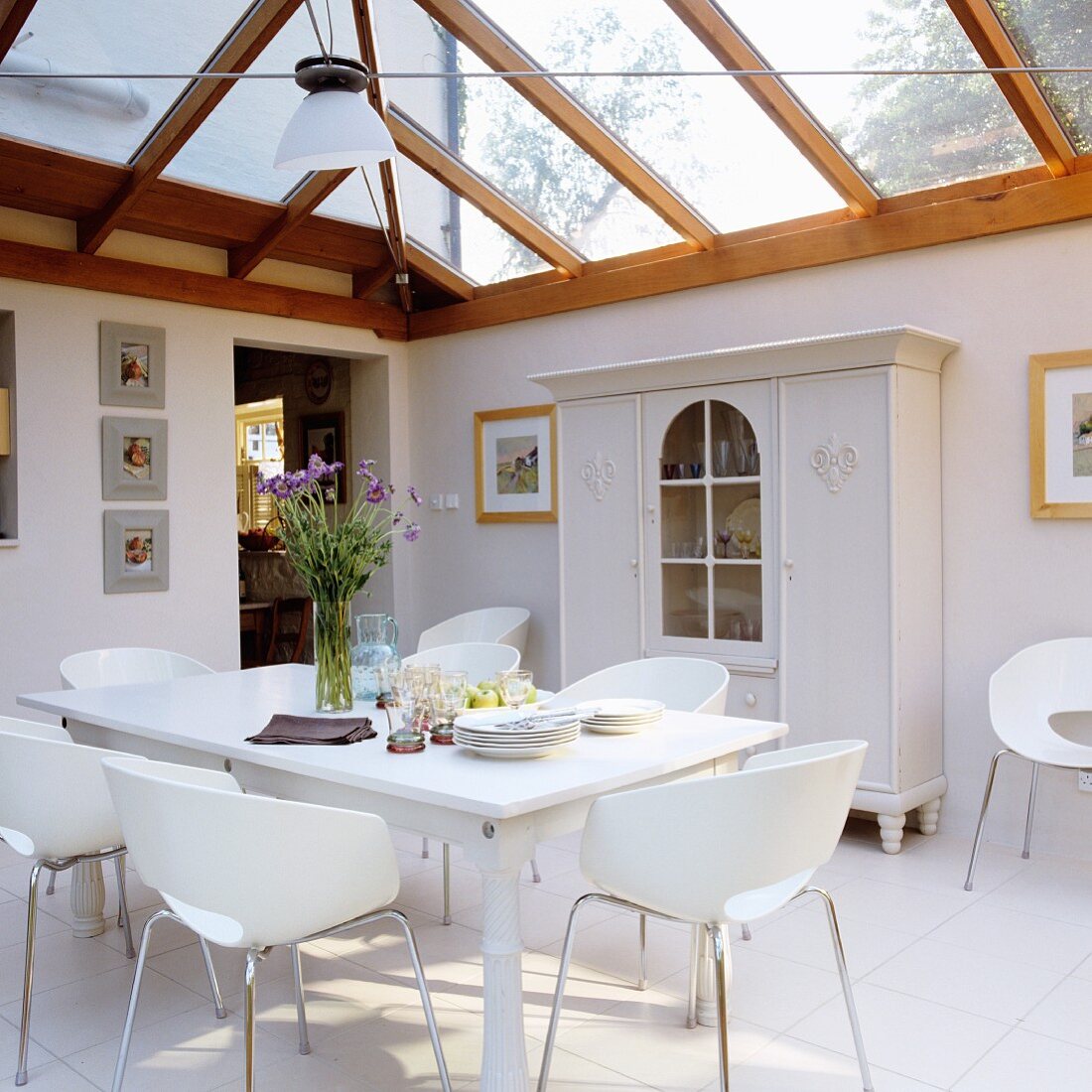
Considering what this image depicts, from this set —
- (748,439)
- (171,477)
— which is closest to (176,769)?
(748,439)

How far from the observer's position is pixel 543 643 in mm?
5340

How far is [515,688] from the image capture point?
246 centimetres

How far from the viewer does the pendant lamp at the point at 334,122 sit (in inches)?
94.6

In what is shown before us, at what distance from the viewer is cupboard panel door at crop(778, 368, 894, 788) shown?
3.69m

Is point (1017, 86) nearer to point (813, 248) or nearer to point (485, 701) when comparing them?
point (813, 248)

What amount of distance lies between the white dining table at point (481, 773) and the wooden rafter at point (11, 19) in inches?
85.6

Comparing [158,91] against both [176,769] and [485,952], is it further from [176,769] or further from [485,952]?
[485,952]

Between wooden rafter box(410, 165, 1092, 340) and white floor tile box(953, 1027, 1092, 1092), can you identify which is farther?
wooden rafter box(410, 165, 1092, 340)

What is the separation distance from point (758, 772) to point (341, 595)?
4.04 ft

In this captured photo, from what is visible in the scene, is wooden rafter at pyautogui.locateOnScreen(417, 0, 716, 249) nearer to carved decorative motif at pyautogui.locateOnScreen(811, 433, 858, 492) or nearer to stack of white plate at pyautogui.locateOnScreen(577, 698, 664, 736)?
carved decorative motif at pyautogui.locateOnScreen(811, 433, 858, 492)

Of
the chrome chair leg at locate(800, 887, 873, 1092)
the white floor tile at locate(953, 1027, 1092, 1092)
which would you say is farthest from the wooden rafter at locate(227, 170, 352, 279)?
the white floor tile at locate(953, 1027, 1092, 1092)

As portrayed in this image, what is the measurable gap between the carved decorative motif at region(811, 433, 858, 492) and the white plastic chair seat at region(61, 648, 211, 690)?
2.25 meters

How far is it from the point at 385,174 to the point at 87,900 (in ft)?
10.5

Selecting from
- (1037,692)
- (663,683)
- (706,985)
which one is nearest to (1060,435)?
(1037,692)
